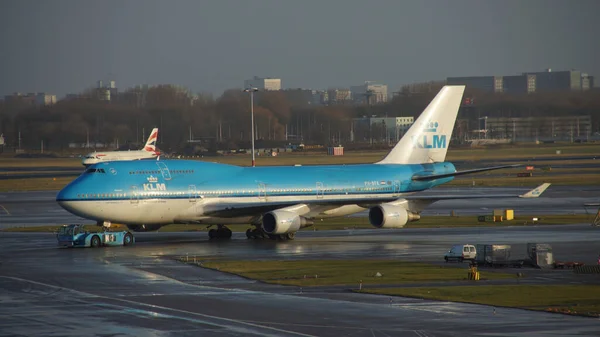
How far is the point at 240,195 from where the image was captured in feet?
165

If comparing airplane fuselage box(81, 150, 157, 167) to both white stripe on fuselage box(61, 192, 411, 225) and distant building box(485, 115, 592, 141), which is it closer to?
distant building box(485, 115, 592, 141)

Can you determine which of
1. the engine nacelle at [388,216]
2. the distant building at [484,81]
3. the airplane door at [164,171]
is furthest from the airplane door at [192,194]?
the distant building at [484,81]

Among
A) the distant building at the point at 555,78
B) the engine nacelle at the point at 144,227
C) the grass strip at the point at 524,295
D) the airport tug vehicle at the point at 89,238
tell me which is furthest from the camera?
the distant building at the point at 555,78

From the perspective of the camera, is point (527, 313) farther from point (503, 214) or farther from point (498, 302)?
point (503, 214)

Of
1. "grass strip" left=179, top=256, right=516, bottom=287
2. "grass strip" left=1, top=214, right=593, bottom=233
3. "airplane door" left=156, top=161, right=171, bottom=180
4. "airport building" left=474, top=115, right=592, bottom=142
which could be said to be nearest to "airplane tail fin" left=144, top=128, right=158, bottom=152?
"airport building" left=474, top=115, right=592, bottom=142

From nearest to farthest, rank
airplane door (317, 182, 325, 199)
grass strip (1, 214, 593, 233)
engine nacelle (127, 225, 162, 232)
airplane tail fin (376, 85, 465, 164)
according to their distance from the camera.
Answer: engine nacelle (127, 225, 162, 232)
airplane door (317, 182, 325, 199)
grass strip (1, 214, 593, 233)
airplane tail fin (376, 85, 465, 164)

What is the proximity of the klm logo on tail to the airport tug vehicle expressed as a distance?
1825 centimetres

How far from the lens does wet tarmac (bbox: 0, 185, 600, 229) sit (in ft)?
209

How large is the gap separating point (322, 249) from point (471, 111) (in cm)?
9182

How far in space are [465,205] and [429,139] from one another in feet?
52.9

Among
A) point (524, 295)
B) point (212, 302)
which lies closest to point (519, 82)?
point (524, 295)

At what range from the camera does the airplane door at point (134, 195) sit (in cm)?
4762

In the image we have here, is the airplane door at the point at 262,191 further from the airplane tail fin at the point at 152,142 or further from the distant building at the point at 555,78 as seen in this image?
the distant building at the point at 555,78

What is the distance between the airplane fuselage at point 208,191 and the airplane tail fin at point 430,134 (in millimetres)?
3354
